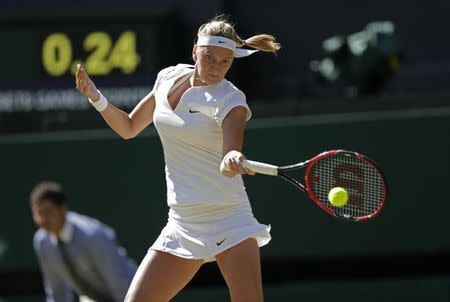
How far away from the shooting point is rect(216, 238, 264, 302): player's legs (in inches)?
193

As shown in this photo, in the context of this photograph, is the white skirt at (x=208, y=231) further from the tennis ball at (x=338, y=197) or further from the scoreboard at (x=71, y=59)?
the scoreboard at (x=71, y=59)

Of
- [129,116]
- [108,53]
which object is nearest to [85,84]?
[129,116]

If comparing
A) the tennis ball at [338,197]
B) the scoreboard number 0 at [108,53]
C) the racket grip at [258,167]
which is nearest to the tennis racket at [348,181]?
the tennis ball at [338,197]

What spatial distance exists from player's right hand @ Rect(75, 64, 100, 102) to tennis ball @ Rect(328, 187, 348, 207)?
3.46 ft

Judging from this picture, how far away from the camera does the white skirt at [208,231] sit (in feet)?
16.3

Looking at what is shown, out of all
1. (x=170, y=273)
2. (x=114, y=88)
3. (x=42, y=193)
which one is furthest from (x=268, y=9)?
(x=170, y=273)

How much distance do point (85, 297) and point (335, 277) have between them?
2.44 metres

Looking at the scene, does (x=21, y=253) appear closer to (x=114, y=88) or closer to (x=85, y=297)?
(x=114, y=88)

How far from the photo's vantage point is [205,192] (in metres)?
4.99

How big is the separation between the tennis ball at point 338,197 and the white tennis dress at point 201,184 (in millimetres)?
307

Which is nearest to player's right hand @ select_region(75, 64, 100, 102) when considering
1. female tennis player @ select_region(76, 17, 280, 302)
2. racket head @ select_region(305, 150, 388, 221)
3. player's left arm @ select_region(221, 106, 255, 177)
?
female tennis player @ select_region(76, 17, 280, 302)

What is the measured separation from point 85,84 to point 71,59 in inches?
149

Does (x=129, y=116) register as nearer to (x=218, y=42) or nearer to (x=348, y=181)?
(x=218, y=42)

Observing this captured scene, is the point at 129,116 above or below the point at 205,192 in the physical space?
above
